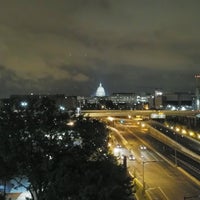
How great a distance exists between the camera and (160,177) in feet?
240

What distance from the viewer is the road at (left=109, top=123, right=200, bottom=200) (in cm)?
6060

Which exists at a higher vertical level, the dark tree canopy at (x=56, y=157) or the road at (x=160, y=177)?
the dark tree canopy at (x=56, y=157)

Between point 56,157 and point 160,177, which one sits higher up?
point 56,157

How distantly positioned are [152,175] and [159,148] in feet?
126

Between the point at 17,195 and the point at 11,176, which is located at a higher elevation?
the point at 11,176

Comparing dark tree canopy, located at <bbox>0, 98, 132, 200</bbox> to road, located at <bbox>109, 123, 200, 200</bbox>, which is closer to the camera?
dark tree canopy, located at <bbox>0, 98, 132, 200</bbox>

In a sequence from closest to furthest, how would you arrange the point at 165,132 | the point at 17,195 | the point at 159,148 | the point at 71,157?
1. the point at 71,157
2. the point at 17,195
3. the point at 159,148
4. the point at 165,132

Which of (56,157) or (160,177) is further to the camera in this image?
(160,177)

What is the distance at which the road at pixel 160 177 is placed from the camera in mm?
60600

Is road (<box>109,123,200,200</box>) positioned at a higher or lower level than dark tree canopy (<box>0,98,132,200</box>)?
lower

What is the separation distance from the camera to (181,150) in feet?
344

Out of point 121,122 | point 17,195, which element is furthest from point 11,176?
point 121,122

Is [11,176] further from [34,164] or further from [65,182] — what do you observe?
[65,182]

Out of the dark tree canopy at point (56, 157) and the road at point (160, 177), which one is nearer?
the dark tree canopy at point (56, 157)
